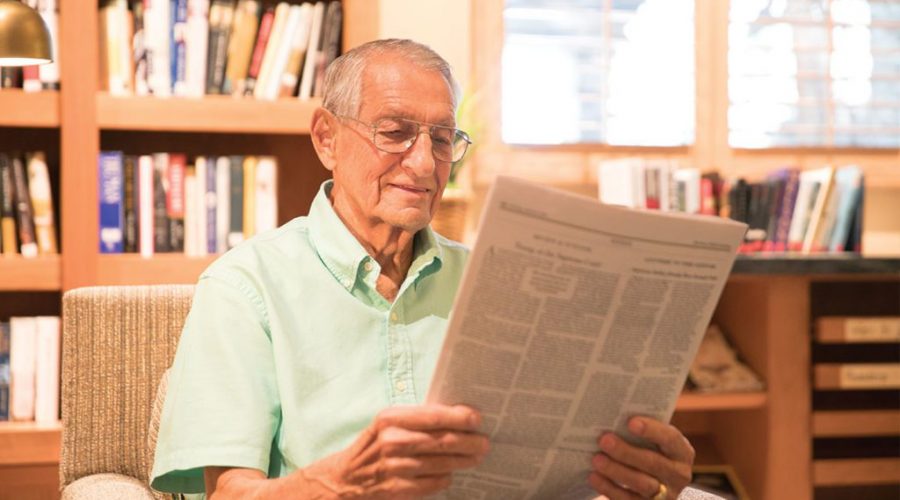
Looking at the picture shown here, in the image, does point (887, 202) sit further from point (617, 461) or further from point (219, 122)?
point (617, 461)

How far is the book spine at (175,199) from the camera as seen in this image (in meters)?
2.80

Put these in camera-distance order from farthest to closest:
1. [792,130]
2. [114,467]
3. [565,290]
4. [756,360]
Result: 1. [792,130]
2. [756,360]
3. [114,467]
4. [565,290]

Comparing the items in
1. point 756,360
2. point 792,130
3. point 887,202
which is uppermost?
point 792,130

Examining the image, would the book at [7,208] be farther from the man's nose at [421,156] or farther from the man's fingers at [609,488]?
the man's fingers at [609,488]

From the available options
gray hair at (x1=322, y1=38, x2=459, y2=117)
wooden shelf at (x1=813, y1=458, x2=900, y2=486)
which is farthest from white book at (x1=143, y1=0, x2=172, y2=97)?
wooden shelf at (x1=813, y1=458, x2=900, y2=486)

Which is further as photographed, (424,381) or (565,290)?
(424,381)

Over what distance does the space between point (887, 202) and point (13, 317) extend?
116 inches

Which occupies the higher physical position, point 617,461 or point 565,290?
point 565,290

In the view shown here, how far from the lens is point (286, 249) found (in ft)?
4.81

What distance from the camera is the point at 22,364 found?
2725mm

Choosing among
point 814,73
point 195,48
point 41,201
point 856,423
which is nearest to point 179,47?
point 195,48

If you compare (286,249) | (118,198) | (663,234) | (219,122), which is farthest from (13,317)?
(663,234)

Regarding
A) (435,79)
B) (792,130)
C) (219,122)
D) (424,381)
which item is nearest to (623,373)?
(424,381)

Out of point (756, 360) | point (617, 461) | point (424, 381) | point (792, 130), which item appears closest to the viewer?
point (617, 461)
